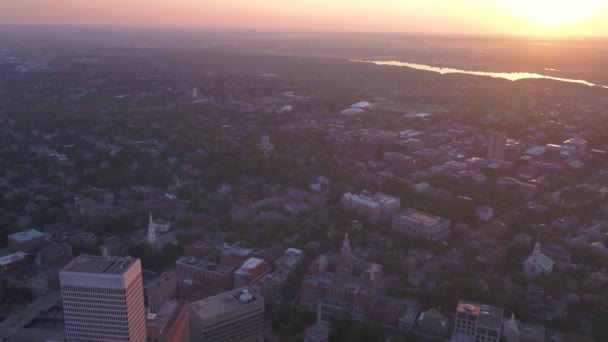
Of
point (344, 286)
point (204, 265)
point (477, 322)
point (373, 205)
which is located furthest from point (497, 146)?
point (204, 265)

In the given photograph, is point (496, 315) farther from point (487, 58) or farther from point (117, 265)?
point (487, 58)

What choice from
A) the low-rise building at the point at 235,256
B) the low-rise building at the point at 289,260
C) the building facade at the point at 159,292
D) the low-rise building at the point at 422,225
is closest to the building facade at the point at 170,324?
the building facade at the point at 159,292

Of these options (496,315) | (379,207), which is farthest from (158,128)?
(496,315)

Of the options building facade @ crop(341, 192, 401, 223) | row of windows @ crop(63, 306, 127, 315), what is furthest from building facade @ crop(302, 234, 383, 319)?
row of windows @ crop(63, 306, 127, 315)

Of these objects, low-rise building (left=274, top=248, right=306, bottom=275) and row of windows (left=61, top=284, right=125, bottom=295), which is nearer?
row of windows (left=61, top=284, right=125, bottom=295)

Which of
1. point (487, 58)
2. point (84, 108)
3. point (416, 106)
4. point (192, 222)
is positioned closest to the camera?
point (192, 222)

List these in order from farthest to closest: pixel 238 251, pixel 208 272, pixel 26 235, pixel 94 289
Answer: pixel 26 235
pixel 238 251
pixel 208 272
pixel 94 289

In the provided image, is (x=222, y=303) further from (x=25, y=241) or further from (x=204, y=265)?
(x=25, y=241)

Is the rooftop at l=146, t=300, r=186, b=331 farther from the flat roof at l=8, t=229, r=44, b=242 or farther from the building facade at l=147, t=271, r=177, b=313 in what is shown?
the flat roof at l=8, t=229, r=44, b=242
